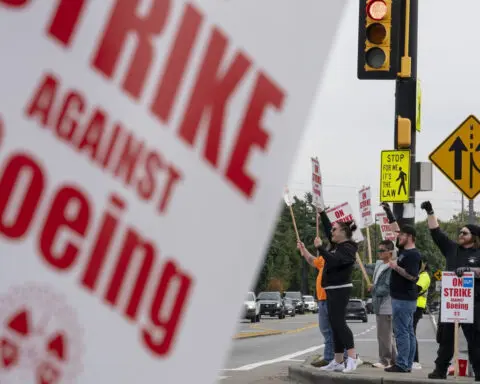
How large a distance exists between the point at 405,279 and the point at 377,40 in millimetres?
2430

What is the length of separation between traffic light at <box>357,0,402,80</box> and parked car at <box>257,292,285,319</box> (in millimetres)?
40710

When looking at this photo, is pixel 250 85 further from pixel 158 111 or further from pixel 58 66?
pixel 58 66

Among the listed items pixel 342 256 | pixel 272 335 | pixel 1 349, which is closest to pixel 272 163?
pixel 1 349

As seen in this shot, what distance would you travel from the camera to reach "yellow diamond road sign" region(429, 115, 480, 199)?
11961 mm

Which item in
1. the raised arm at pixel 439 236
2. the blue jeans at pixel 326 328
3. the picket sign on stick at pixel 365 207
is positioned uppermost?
the picket sign on stick at pixel 365 207

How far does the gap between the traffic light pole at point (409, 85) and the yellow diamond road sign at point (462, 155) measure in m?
0.56

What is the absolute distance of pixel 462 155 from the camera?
474 inches

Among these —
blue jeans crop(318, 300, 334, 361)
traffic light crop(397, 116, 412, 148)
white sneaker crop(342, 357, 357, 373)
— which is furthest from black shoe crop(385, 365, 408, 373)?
traffic light crop(397, 116, 412, 148)

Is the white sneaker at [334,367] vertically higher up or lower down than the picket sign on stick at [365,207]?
lower down

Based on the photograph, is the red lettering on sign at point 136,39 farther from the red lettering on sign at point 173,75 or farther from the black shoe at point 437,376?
the black shoe at point 437,376

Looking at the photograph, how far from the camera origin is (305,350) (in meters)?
19.8

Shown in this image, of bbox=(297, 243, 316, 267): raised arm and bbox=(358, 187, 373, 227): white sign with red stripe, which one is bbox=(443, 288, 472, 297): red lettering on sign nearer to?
bbox=(297, 243, 316, 267): raised arm

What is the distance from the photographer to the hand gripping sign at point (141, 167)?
1.36m

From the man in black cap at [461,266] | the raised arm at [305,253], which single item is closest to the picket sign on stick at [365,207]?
the raised arm at [305,253]
